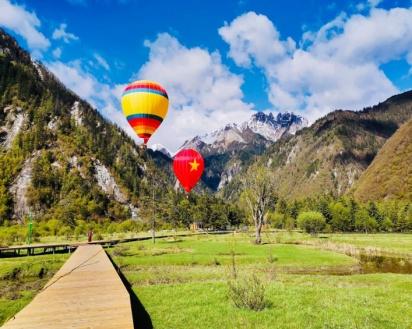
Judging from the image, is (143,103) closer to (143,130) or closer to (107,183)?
(143,130)

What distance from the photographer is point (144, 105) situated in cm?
4234

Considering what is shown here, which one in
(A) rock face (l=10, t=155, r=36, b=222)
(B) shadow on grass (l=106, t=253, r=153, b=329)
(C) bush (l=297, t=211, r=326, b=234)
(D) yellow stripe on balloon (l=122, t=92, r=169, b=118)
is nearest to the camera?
→ (B) shadow on grass (l=106, t=253, r=153, b=329)

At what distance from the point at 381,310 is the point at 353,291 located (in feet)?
16.9

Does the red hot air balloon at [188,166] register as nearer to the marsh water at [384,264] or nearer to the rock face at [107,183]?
the marsh water at [384,264]

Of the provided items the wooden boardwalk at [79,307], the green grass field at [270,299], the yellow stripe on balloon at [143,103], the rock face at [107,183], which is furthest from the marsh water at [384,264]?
the rock face at [107,183]

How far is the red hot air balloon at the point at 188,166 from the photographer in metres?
47.9

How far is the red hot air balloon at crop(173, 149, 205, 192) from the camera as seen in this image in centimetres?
4791

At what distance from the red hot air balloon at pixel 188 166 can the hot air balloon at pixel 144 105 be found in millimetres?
5863

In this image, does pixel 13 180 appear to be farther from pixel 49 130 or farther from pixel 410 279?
pixel 410 279

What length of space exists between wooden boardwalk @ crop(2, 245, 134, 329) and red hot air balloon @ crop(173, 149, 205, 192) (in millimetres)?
26442

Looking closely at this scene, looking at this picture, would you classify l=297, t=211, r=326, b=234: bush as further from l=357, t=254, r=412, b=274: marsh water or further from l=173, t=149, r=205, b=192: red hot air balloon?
l=173, t=149, r=205, b=192: red hot air balloon

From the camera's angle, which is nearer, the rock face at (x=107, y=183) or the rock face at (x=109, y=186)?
the rock face at (x=109, y=186)

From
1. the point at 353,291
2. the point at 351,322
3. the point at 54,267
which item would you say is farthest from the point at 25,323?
the point at 54,267

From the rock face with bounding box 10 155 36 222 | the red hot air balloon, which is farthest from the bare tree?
the rock face with bounding box 10 155 36 222
